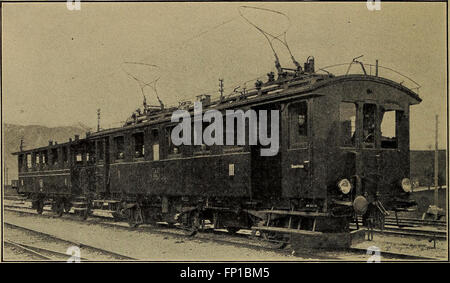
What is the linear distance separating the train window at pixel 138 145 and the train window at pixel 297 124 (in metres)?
7.59

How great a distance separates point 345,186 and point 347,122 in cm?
159

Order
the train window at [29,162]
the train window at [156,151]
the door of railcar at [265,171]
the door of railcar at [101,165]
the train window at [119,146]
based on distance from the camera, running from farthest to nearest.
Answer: the train window at [29,162], the door of railcar at [101,165], the train window at [119,146], the train window at [156,151], the door of railcar at [265,171]

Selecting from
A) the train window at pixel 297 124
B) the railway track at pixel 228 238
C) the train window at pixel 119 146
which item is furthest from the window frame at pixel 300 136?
the train window at pixel 119 146

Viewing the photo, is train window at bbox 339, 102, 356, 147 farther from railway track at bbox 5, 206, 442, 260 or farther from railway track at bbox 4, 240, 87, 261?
railway track at bbox 4, 240, 87, 261

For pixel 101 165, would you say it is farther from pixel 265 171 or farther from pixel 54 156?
pixel 265 171

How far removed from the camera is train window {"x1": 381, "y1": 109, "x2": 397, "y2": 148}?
11.9m

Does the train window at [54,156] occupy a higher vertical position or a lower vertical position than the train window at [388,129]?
lower

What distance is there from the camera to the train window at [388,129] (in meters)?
11.9

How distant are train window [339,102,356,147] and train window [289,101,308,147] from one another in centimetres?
78

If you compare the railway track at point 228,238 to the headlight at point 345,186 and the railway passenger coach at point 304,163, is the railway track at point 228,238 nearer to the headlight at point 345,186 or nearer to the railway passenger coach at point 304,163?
the railway passenger coach at point 304,163

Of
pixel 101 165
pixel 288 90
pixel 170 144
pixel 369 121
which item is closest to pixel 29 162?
pixel 101 165

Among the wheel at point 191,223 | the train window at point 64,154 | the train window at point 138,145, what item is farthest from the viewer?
the train window at point 64,154

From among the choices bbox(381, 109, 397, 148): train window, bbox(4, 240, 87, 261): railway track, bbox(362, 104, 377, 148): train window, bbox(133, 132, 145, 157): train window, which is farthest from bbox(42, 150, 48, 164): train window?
bbox(381, 109, 397, 148): train window
